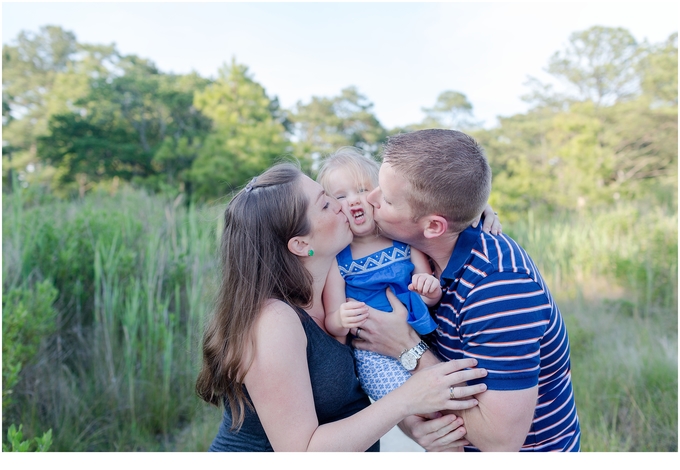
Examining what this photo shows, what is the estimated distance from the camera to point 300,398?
5.44 feet

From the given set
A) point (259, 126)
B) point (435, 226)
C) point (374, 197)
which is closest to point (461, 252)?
point (435, 226)

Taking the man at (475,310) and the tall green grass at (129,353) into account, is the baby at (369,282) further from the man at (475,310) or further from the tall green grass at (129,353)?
the tall green grass at (129,353)

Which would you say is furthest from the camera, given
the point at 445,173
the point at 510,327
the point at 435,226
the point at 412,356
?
the point at 412,356

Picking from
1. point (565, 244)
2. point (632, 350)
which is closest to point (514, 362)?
point (632, 350)

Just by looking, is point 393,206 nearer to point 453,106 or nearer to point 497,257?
point 497,257

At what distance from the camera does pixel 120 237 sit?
5.71 m

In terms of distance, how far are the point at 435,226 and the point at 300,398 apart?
0.76 m

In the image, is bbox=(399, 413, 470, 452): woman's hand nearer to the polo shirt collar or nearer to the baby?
the baby

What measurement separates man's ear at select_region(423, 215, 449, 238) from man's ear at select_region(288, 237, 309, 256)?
0.47 meters

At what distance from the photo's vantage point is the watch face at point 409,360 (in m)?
1.88

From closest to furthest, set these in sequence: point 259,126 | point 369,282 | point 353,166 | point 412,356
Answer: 1. point 412,356
2. point 369,282
3. point 353,166
4. point 259,126

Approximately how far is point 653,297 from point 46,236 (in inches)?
346

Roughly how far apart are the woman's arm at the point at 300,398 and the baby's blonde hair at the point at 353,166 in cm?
84

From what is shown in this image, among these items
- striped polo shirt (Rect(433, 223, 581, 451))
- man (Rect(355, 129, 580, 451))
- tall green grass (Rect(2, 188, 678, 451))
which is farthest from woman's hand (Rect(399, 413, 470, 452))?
tall green grass (Rect(2, 188, 678, 451))
